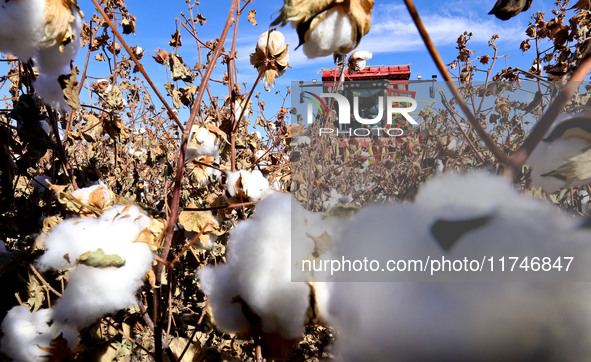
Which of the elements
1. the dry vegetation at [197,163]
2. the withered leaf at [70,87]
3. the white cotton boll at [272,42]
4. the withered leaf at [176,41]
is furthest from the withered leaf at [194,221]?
the withered leaf at [176,41]

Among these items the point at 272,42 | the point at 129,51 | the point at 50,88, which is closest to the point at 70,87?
the point at 50,88

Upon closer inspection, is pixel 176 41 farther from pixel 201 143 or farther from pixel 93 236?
pixel 93 236

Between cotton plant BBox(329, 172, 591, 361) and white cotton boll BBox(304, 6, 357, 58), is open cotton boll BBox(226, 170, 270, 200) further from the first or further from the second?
cotton plant BBox(329, 172, 591, 361)

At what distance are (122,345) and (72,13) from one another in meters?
1.34

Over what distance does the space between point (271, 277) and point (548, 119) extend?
285 millimetres

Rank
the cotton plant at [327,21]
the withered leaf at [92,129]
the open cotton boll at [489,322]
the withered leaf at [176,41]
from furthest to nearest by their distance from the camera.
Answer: the withered leaf at [176,41] < the withered leaf at [92,129] < the cotton plant at [327,21] < the open cotton boll at [489,322]

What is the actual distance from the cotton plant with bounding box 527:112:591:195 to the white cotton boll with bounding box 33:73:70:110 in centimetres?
89

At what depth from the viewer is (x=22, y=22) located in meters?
0.58

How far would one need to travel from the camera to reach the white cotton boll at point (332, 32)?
1.30 feet

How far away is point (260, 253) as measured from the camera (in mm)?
433

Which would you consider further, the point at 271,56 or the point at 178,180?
the point at 271,56

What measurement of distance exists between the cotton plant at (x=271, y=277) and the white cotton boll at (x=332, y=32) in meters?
0.17

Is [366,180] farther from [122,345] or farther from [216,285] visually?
[122,345]

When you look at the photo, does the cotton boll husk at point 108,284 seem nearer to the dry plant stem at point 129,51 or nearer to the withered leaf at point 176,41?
the dry plant stem at point 129,51
